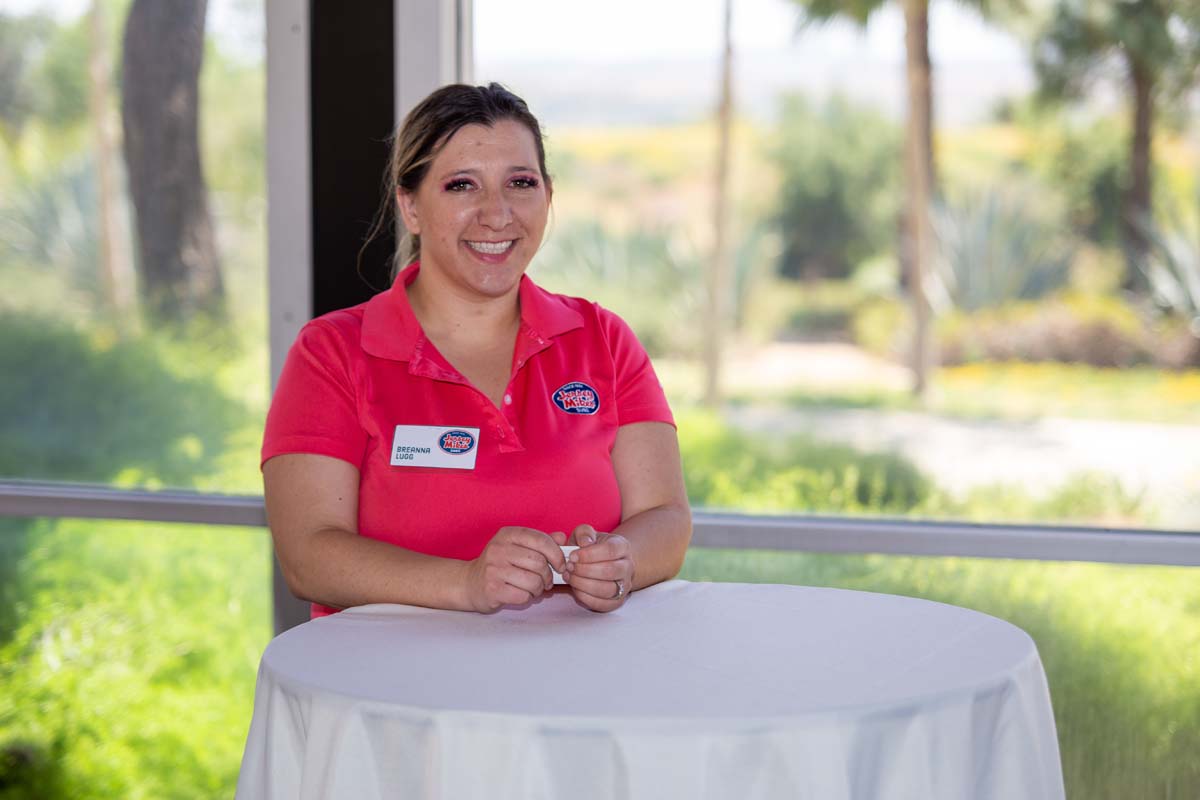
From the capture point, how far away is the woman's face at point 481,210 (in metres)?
2.08

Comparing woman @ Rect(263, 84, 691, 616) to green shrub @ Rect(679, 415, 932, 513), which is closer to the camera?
woman @ Rect(263, 84, 691, 616)

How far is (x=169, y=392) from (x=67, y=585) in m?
0.54

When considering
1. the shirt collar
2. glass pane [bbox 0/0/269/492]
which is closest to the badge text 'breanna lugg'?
the shirt collar

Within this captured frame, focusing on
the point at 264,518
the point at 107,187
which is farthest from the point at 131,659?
the point at 107,187

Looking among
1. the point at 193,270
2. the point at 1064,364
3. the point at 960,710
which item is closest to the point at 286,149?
the point at 193,270

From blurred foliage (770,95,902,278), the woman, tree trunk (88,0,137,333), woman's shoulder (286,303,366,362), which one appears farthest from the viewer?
tree trunk (88,0,137,333)

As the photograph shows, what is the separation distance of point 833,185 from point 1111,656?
119 centimetres

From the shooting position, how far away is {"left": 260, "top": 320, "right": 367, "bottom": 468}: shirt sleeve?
1.93 m

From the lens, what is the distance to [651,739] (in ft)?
4.15

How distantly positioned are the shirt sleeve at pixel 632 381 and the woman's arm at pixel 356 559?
466mm

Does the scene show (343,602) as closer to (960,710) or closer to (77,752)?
(960,710)

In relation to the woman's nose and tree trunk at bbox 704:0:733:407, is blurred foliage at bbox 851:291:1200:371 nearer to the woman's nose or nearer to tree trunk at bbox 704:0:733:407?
tree trunk at bbox 704:0:733:407

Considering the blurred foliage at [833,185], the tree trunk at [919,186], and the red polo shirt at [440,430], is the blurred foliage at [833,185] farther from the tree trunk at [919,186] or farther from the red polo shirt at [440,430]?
the red polo shirt at [440,430]

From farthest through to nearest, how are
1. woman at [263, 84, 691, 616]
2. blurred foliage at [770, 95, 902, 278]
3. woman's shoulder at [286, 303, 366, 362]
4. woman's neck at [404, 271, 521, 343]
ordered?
blurred foliage at [770, 95, 902, 278]
woman's neck at [404, 271, 521, 343]
woman's shoulder at [286, 303, 366, 362]
woman at [263, 84, 691, 616]
